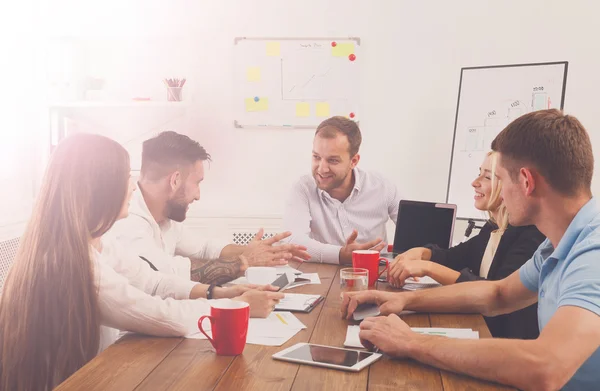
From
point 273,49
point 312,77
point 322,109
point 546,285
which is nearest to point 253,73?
point 273,49

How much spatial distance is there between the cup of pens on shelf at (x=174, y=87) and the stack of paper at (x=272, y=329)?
2.31 m

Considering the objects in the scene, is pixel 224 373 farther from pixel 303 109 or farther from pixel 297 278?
pixel 303 109

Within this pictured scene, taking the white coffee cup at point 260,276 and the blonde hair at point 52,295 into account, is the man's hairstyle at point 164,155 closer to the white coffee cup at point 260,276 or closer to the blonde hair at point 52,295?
the white coffee cup at point 260,276

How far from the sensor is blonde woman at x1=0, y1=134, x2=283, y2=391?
1463 millimetres

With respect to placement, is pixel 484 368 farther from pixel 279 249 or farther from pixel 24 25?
pixel 24 25

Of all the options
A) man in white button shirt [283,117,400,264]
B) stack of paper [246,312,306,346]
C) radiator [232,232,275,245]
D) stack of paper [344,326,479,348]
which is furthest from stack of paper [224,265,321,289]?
radiator [232,232,275,245]

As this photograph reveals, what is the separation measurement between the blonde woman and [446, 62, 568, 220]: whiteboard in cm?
245

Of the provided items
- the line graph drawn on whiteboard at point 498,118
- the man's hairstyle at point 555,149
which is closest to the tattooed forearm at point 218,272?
the man's hairstyle at point 555,149

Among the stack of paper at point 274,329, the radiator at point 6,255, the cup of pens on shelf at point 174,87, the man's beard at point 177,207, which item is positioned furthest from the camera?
the cup of pens on shelf at point 174,87

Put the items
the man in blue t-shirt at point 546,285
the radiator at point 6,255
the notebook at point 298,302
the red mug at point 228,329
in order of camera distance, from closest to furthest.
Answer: the man in blue t-shirt at point 546,285, the red mug at point 228,329, the notebook at point 298,302, the radiator at point 6,255

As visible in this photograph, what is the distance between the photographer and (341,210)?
3199 millimetres

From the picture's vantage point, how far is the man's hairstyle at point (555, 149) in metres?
1.39

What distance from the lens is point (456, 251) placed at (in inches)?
100

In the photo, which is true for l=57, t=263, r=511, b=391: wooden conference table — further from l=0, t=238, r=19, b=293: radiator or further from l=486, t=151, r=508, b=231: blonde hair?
l=0, t=238, r=19, b=293: radiator
